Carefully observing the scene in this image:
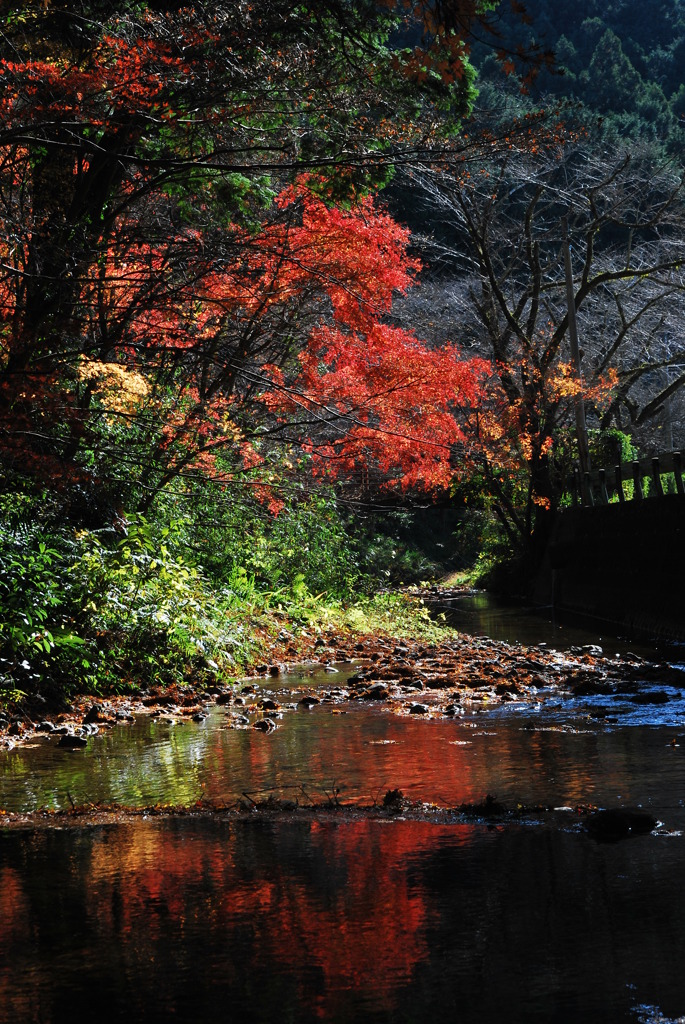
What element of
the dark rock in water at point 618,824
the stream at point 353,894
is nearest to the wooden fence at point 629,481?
the stream at point 353,894

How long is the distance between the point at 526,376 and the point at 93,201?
614 inches

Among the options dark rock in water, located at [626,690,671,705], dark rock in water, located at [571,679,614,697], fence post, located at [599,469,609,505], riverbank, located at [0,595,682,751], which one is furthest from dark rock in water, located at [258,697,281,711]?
fence post, located at [599,469,609,505]

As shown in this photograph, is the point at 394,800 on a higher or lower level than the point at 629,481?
lower

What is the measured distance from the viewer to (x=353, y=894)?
4.30 meters

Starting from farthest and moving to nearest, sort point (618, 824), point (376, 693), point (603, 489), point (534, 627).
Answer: point (603, 489), point (534, 627), point (376, 693), point (618, 824)

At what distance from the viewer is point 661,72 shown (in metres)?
48.5

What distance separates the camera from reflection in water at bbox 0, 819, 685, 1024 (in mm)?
3260

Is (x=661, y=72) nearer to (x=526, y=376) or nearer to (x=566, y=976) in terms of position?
(x=526, y=376)

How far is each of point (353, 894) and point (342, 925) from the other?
0.37 meters

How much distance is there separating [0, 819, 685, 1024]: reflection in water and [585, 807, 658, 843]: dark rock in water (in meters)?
0.10

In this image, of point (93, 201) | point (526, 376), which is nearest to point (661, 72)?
point (526, 376)

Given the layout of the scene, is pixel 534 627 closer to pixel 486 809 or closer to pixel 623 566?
pixel 623 566

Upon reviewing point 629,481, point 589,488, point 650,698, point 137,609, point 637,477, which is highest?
point 629,481

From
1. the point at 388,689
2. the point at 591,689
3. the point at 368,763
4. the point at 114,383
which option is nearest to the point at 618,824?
the point at 368,763
